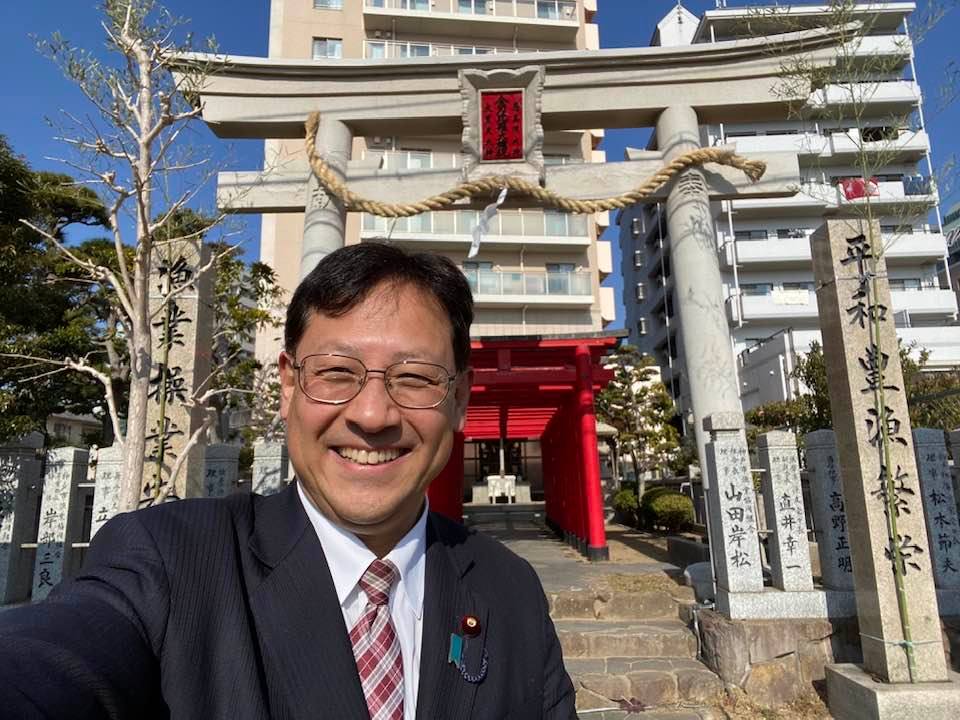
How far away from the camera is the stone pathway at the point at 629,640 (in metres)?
4.68

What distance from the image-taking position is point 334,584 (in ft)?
3.92

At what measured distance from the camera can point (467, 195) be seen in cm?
664

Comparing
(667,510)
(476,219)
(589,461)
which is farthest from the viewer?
(476,219)

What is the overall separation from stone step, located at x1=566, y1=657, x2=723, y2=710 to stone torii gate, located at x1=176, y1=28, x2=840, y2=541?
304 centimetres

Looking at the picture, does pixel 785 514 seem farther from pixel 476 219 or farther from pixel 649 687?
pixel 476 219

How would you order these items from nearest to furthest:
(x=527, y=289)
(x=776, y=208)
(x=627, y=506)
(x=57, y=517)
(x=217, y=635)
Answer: (x=217, y=635)
(x=57, y=517)
(x=627, y=506)
(x=527, y=289)
(x=776, y=208)

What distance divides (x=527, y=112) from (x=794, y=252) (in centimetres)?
2506

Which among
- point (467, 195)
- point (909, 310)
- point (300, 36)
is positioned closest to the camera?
point (467, 195)

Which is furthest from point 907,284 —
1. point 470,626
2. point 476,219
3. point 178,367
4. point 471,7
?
point 470,626

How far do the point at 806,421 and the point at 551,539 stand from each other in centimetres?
893

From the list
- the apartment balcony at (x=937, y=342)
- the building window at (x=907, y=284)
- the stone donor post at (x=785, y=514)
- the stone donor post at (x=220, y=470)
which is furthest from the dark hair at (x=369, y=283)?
the building window at (x=907, y=284)

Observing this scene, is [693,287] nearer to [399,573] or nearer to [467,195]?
[467,195]

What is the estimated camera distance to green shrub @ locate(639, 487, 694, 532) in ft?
38.2

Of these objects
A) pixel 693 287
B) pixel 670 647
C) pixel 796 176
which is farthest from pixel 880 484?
pixel 796 176
